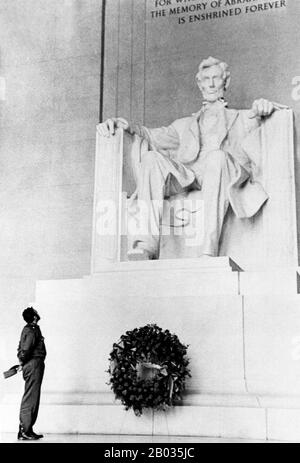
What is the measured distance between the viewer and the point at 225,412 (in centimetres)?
444

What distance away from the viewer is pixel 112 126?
5930mm

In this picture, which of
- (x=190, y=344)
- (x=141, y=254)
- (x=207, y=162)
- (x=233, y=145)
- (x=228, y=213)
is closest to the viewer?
(x=190, y=344)

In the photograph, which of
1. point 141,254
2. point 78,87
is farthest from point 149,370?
point 78,87

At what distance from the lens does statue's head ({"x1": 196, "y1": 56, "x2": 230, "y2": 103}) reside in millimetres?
5922

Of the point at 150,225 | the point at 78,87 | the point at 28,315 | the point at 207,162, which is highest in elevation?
the point at 78,87

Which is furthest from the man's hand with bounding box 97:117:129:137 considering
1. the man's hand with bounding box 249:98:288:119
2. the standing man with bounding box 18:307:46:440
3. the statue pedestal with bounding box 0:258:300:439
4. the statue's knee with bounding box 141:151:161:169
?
the standing man with bounding box 18:307:46:440

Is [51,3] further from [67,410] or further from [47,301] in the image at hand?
[67,410]

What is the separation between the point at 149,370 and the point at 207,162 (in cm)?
164

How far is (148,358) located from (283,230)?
156cm

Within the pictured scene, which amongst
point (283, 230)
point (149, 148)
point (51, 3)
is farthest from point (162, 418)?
point (51, 3)

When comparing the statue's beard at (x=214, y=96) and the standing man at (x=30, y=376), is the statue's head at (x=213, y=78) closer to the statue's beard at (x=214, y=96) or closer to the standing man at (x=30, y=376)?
the statue's beard at (x=214, y=96)

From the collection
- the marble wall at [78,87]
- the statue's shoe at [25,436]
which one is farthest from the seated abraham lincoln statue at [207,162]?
the statue's shoe at [25,436]

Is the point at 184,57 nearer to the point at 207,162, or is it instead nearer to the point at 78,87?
the point at 78,87

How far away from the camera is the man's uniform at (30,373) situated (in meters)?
4.40
